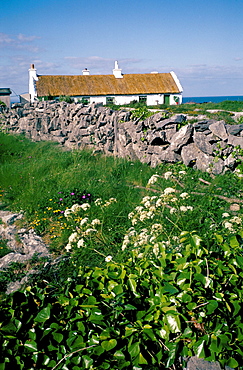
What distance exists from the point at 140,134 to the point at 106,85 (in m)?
23.8

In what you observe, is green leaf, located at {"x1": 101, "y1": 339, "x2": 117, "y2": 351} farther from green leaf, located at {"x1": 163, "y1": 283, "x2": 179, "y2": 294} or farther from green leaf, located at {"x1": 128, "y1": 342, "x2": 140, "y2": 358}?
green leaf, located at {"x1": 163, "y1": 283, "x2": 179, "y2": 294}

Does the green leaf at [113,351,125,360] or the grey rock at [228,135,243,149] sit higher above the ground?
the grey rock at [228,135,243,149]

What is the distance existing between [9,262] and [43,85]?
94.3ft

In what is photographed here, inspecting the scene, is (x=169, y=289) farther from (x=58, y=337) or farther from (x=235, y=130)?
(x=235, y=130)

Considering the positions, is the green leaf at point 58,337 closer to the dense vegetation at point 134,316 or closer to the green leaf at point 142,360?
the dense vegetation at point 134,316

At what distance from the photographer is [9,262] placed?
14.9 feet

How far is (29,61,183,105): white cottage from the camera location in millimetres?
30609

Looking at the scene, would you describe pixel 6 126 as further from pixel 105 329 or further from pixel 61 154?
pixel 105 329

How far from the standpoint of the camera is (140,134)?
980cm

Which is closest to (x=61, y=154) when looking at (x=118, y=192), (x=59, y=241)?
(x=118, y=192)

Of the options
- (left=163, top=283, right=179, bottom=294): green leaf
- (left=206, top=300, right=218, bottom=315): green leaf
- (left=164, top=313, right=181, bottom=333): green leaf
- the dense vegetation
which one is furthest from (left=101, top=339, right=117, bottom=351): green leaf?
(left=206, top=300, right=218, bottom=315): green leaf

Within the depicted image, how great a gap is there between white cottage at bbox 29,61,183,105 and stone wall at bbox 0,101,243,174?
15.8 meters

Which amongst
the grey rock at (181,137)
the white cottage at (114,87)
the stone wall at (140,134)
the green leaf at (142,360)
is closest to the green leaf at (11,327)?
the green leaf at (142,360)

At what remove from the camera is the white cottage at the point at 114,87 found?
3061cm
